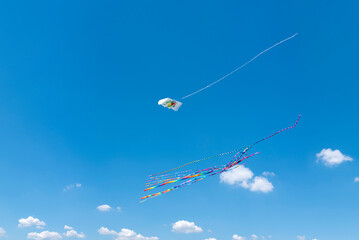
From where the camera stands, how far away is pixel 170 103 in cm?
3741

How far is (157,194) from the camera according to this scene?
2573 centimetres

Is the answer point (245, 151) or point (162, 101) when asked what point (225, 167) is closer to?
point (245, 151)

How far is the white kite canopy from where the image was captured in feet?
122

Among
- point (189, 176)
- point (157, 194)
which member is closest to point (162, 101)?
point (189, 176)

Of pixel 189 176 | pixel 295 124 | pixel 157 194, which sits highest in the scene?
pixel 295 124

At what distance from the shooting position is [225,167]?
95.4 feet

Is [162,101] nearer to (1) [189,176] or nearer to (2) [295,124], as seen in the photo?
(1) [189,176]

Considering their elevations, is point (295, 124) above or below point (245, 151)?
above

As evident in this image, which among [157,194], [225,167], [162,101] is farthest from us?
[162,101]

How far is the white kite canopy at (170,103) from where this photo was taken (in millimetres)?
37062

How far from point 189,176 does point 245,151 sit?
267 inches

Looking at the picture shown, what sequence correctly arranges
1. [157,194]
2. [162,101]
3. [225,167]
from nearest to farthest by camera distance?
1. [157,194]
2. [225,167]
3. [162,101]

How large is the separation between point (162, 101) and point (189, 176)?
12.4 meters

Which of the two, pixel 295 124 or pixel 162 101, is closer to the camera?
pixel 295 124
